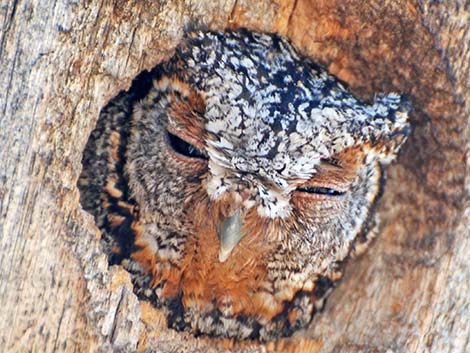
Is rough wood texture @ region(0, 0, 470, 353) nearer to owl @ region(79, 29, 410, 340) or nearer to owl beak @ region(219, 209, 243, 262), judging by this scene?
owl @ region(79, 29, 410, 340)

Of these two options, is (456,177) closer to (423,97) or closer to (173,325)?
(423,97)

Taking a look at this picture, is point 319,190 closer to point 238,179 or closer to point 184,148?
point 238,179

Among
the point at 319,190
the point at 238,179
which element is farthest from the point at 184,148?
the point at 319,190

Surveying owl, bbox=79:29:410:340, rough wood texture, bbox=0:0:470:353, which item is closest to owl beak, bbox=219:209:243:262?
owl, bbox=79:29:410:340

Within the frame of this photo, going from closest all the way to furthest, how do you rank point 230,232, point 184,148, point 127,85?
point 127,85 < point 230,232 < point 184,148

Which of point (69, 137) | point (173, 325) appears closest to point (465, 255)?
point (173, 325)

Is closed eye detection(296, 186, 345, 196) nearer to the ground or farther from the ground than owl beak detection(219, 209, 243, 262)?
farther from the ground

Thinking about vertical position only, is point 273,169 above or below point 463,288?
above
